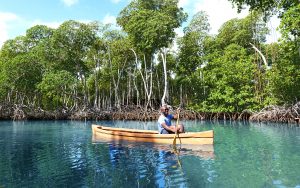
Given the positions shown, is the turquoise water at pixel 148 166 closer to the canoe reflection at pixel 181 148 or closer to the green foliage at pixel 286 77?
the canoe reflection at pixel 181 148

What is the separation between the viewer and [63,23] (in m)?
32.4

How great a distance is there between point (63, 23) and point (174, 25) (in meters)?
11.0

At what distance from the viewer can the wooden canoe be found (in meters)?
11.9

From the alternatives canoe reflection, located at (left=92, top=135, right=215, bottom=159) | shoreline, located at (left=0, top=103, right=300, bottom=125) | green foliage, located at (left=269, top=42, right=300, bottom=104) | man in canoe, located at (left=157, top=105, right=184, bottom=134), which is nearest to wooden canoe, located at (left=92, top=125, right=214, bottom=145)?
canoe reflection, located at (left=92, top=135, right=215, bottom=159)

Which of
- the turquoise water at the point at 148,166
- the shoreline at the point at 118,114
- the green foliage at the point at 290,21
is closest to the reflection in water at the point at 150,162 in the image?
the turquoise water at the point at 148,166

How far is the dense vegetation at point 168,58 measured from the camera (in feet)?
94.5

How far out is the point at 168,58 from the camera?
128ft

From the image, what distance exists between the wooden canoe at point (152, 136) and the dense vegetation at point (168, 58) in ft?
46.8

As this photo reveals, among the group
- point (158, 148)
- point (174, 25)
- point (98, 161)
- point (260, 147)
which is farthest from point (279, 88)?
point (98, 161)

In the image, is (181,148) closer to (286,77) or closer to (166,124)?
(166,124)

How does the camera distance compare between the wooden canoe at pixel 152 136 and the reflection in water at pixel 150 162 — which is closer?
the reflection in water at pixel 150 162

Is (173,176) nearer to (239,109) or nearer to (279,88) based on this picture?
(279,88)

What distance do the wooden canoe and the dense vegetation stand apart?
14.3 meters

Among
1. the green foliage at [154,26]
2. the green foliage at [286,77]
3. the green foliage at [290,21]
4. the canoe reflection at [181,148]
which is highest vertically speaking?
the green foliage at [154,26]
